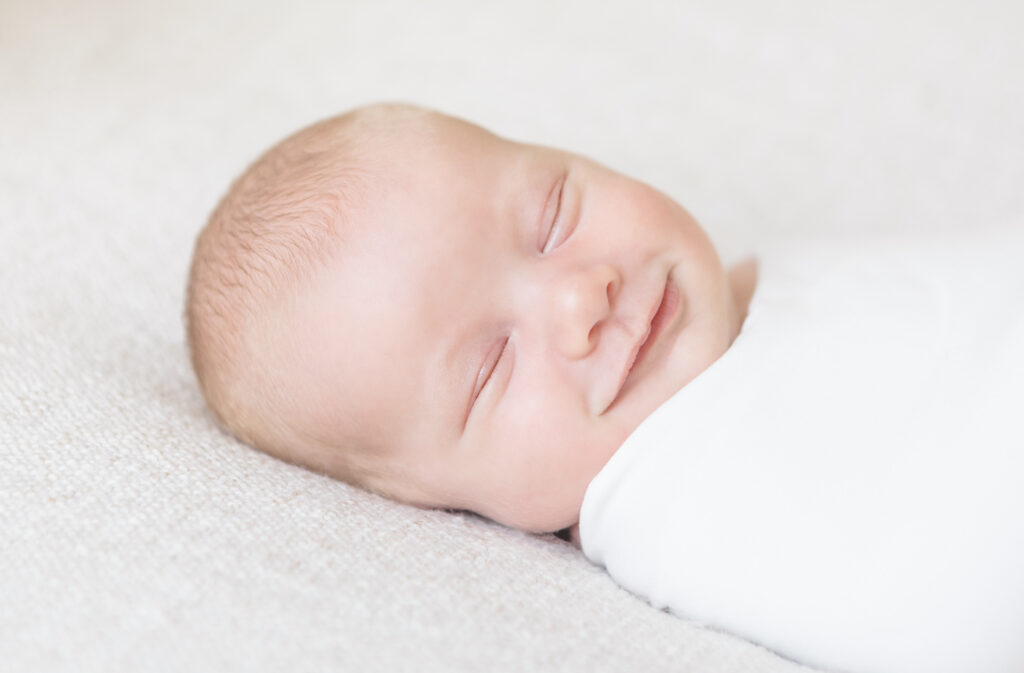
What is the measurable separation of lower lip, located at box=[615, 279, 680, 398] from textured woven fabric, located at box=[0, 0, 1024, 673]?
0.22 m

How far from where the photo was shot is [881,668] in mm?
868

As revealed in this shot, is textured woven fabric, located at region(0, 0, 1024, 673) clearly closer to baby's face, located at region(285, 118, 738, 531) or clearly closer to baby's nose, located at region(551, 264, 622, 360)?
baby's face, located at region(285, 118, 738, 531)

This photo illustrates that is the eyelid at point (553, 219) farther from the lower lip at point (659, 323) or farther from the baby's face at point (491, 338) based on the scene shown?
the lower lip at point (659, 323)

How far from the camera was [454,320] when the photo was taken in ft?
3.38

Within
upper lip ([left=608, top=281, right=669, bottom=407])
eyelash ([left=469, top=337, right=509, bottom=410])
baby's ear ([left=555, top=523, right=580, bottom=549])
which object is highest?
upper lip ([left=608, top=281, right=669, bottom=407])

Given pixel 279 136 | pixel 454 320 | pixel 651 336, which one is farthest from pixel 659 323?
pixel 279 136

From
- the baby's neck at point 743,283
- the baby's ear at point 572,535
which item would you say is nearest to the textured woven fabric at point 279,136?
the baby's ear at point 572,535

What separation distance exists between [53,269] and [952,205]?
1.43 m

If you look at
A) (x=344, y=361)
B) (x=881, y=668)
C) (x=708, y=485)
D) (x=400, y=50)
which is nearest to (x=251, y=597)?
(x=344, y=361)

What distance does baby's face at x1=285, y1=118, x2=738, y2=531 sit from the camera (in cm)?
103

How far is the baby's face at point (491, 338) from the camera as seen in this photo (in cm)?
103

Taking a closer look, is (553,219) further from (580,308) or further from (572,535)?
(572,535)

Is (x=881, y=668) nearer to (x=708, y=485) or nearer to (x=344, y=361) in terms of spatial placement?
(x=708, y=485)

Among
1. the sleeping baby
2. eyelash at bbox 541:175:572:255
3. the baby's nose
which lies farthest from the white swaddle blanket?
eyelash at bbox 541:175:572:255
